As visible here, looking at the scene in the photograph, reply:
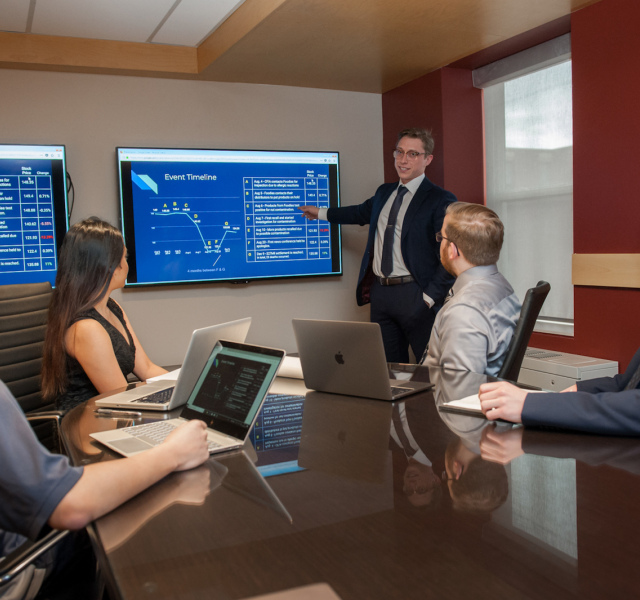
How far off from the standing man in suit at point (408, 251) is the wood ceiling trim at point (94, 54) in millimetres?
1508

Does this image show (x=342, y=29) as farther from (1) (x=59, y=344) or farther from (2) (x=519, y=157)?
(1) (x=59, y=344)

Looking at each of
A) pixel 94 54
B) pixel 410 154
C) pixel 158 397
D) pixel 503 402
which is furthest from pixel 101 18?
pixel 503 402

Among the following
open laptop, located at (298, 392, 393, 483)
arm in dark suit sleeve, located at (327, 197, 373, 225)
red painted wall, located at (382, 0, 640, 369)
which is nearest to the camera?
open laptop, located at (298, 392, 393, 483)

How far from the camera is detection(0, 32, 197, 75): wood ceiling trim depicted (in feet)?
11.9

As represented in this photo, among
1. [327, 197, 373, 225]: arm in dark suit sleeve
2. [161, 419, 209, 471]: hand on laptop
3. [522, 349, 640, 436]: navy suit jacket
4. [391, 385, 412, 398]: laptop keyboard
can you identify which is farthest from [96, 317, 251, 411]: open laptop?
[327, 197, 373, 225]: arm in dark suit sleeve

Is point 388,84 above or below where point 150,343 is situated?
above

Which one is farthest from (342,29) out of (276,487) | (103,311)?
(276,487)

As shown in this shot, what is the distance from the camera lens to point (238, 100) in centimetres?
437

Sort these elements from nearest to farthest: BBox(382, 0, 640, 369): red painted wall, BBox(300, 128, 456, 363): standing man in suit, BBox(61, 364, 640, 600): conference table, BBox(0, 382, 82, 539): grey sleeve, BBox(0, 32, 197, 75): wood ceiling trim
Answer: BBox(61, 364, 640, 600): conference table < BBox(0, 382, 82, 539): grey sleeve < BBox(382, 0, 640, 369): red painted wall < BBox(0, 32, 197, 75): wood ceiling trim < BBox(300, 128, 456, 363): standing man in suit

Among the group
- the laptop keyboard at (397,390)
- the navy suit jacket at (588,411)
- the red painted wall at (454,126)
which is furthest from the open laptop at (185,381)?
the red painted wall at (454,126)

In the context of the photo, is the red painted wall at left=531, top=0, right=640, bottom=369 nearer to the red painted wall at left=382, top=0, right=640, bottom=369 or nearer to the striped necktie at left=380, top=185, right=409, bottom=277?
the red painted wall at left=382, top=0, right=640, bottom=369

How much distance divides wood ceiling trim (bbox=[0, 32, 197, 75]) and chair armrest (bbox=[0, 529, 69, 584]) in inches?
132

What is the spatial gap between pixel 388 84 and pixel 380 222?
120cm

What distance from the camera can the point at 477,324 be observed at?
200 centimetres
